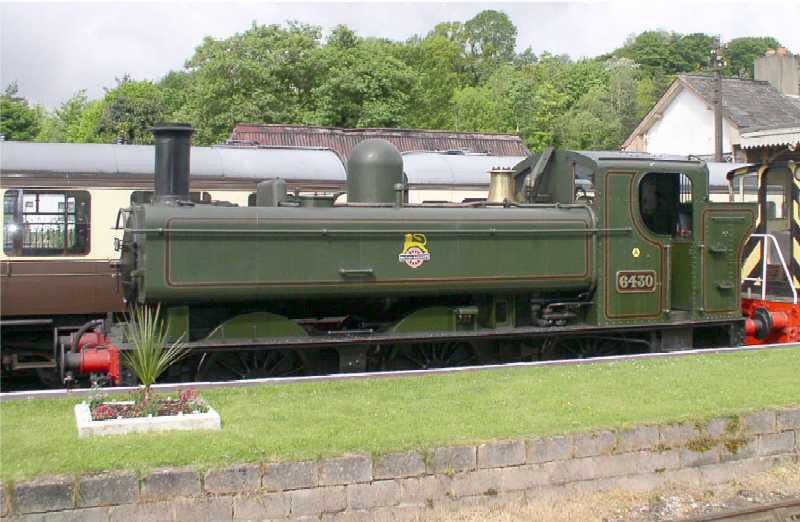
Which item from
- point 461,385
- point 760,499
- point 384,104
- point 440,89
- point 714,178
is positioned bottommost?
point 760,499

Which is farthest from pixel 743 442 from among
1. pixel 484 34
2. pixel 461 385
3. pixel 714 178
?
pixel 484 34

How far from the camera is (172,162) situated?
31.7ft

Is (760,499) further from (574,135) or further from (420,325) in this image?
(574,135)

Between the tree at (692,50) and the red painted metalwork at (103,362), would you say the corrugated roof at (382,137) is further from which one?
the tree at (692,50)

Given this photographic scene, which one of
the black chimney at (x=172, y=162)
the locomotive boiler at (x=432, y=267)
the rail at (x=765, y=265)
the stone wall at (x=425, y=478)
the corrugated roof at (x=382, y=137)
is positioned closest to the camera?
the stone wall at (x=425, y=478)

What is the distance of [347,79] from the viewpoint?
123 ft

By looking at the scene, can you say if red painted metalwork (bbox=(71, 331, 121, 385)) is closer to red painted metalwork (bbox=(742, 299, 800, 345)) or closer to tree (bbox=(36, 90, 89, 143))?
red painted metalwork (bbox=(742, 299, 800, 345))

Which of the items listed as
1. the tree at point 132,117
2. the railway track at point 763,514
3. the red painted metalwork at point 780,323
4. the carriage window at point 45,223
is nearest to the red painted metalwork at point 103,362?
the carriage window at point 45,223

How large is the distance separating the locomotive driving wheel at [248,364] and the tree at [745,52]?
87.2 meters

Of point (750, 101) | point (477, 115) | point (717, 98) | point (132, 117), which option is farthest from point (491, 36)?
point (717, 98)

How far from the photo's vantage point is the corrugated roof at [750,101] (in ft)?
115

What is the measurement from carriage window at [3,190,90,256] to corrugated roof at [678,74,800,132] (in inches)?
1139

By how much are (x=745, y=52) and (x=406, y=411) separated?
96190 millimetres

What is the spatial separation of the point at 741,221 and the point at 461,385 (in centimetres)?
520
